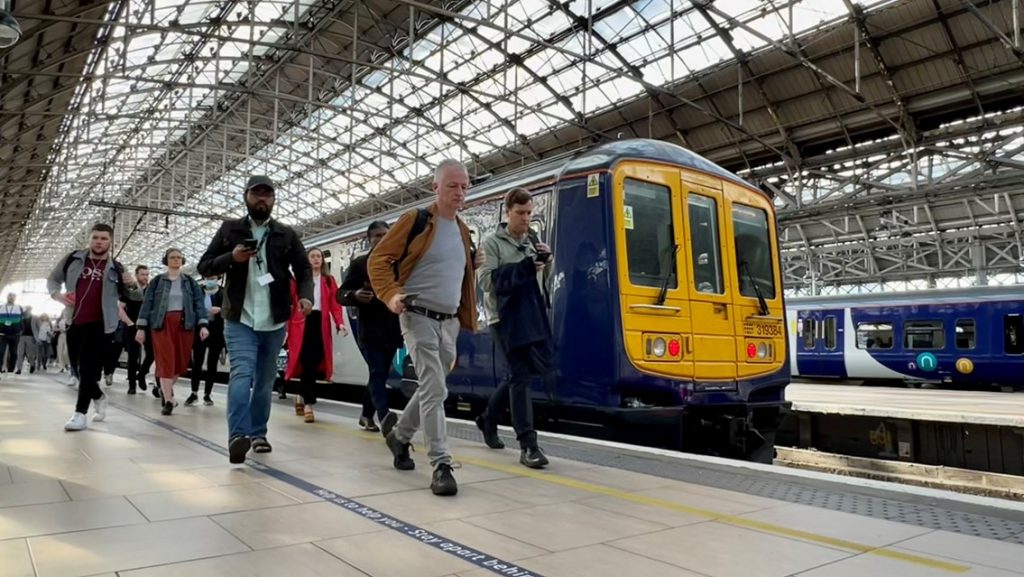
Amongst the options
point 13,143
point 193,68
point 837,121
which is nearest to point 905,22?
point 837,121

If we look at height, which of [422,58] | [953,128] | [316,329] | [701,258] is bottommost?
[316,329]

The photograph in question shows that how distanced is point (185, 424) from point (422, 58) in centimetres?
1831

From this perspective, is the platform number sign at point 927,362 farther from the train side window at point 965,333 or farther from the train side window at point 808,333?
the train side window at point 808,333

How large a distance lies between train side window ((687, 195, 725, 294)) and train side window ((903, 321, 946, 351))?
12265 mm

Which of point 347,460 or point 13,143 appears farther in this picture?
point 13,143

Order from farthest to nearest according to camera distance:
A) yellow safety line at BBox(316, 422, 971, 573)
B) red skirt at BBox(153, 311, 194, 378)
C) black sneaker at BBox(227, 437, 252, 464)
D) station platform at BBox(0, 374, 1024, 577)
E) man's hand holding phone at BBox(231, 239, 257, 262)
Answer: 1. red skirt at BBox(153, 311, 194, 378)
2. man's hand holding phone at BBox(231, 239, 257, 262)
3. black sneaker at BBox(227, 437, 252, 464)
4. yellow safety line at BBox(316, 422, 971, 573)
5. station platform at BBox(0, 374, 1024, 577)

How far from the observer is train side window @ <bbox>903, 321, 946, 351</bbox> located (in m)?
15.9

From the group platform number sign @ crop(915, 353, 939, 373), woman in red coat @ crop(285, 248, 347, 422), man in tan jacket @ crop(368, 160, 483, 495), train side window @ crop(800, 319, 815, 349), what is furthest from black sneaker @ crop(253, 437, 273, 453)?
train side window @ crop(800, 319, 815, 349)

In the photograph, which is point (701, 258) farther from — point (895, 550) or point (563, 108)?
point (563, 108)

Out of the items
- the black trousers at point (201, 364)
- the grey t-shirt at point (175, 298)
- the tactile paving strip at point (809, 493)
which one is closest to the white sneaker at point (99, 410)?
the grey t-shirt at point (175, 298)

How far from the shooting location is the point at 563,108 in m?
22.0

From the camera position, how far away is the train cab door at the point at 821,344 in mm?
17719

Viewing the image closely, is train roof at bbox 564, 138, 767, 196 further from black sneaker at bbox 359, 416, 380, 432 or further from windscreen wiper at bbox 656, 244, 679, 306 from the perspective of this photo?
black sneaker at bbox 359, 416, 380, 432

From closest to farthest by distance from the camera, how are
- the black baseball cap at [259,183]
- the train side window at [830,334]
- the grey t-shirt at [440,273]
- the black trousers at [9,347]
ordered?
the grey t-shirt at [440,273] < the black baseball cap at [259,183] < the black trousers at [9,347] < the train side window at [830,334]
